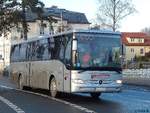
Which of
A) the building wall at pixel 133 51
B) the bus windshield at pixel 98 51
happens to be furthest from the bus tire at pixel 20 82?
the building wall at pixel 133 51

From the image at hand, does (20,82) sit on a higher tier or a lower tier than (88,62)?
lower

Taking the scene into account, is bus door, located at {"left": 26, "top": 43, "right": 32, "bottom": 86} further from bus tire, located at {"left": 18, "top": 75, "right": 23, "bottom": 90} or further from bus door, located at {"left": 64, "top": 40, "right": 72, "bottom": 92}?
bus door, located at {"left": 64, "top": 40, "right": 72, "bottom": 92}

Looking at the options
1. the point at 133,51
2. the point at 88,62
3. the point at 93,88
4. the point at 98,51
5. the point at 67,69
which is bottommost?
the point at 93,88

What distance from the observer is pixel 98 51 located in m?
22.6

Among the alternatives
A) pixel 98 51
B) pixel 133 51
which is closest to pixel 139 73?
pixel 98 51

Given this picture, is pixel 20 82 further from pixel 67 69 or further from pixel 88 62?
pixel 88 62

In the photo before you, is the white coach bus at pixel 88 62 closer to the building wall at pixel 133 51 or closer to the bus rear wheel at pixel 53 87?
the bus rear wheel at pixel 53 87

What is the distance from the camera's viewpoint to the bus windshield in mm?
22453

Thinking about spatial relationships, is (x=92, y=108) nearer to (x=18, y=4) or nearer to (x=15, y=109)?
(x=15, y=109)

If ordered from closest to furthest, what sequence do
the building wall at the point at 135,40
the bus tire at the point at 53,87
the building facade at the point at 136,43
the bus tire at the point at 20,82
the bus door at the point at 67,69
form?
1. the bus door at the point at 67,69
2. the bus tire at the point at 53,87
3. the bus tire at the point at 20,82
4. the building facade at the point at 136,43
5. the building wall at the point at 135,40

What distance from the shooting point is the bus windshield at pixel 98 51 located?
22453mm

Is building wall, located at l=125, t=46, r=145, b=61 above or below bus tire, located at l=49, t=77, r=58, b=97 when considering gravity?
above

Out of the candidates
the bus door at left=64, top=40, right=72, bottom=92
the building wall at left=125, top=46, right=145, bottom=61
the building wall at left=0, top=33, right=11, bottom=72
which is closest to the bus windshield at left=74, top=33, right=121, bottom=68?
the bus door at left=64, top=40, right=72, bottom=92

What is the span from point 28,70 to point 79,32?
8470 mm
